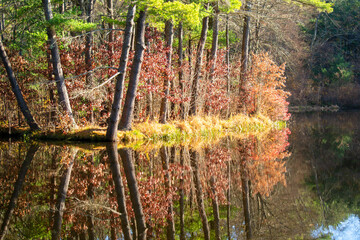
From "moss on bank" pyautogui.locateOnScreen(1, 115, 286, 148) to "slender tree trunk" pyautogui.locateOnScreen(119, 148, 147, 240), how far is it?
3417mm

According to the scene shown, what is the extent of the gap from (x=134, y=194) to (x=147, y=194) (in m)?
0.21

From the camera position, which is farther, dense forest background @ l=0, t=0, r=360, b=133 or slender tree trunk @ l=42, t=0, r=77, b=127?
slender tree trunk @ l=42, t=0, r=77, b=127

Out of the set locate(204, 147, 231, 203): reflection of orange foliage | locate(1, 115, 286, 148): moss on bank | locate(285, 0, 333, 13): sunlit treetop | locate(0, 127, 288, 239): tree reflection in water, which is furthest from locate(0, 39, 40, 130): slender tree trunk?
locate(285, 0, 333, 13): sunlit treetop

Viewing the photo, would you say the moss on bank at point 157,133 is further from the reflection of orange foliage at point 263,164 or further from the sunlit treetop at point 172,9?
the sunlit treetop at point 172,9

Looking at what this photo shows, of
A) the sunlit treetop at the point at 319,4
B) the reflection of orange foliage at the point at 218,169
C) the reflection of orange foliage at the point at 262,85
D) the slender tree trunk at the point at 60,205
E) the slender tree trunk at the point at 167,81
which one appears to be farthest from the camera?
the reflection of orange foliage at the point at 262,85

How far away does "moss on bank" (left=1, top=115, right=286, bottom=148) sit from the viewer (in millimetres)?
13523

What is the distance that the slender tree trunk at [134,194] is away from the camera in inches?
181

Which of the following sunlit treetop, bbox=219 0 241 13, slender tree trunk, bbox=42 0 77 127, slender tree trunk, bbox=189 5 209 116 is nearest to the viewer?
slender tree trunk, bbox=42 0 77 127

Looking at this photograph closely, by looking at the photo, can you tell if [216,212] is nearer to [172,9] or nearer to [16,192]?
[16,192]

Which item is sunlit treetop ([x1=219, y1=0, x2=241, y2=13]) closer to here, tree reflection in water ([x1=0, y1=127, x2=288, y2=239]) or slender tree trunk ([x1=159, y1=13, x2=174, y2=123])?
slender tree trunk ([x1=159, y1=13, x2=174, y2=123])

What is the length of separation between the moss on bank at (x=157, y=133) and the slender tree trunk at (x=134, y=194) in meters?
3.42

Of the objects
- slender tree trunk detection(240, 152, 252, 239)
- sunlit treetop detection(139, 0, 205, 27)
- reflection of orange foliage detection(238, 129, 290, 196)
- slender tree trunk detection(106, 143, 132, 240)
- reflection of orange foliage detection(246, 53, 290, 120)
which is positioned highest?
sunlit treetop detection(139, 0, 205, 27)

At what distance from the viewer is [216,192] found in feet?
21.4

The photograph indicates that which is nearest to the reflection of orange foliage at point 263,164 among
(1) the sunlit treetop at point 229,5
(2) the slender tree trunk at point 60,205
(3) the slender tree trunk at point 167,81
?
(2) the slender tree trunk at point 60,205
